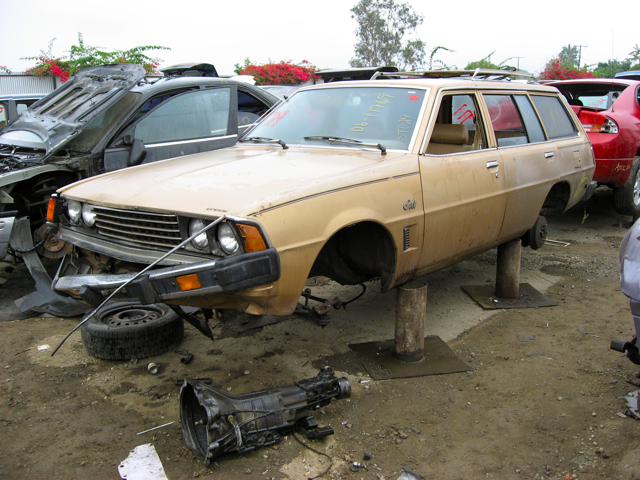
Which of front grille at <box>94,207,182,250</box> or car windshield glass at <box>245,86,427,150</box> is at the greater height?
car windshield glass at <box>245,86,427,150</box>

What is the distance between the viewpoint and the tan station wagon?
2.60m

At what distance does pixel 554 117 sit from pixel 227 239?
3.90 metres

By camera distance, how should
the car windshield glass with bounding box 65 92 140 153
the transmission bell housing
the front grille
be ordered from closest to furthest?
the transmission bell housing → the front grille → the car windshield glass with bounding box 65 92 140 153

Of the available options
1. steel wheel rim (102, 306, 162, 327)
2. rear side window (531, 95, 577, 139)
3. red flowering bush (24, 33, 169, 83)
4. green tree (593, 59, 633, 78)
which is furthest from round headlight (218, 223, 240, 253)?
green tree (593, 59, 633, 78)

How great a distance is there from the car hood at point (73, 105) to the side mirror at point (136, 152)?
412mm

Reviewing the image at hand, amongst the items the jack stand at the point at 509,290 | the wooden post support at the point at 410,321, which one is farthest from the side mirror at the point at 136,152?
the jack stand at the point at 509,290

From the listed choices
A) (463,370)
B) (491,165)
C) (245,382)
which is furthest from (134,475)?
(491,165)

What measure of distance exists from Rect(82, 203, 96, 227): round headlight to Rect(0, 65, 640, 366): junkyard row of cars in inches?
0.6

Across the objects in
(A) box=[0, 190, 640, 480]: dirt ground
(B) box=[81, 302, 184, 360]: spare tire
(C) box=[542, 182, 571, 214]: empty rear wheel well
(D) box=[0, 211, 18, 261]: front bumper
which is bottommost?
(A) box=[0, 190, 640, 480]: dirt ground

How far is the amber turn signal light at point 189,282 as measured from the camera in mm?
2516

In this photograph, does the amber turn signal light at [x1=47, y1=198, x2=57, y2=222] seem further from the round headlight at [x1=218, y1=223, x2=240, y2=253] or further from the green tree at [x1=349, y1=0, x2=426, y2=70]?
the green tree at [x1=349, y1=0, x2=426, y2=70]

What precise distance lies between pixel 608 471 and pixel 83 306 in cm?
398

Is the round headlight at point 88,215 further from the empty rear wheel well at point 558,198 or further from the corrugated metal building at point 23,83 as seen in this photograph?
the corrugated metal building at point 23,83

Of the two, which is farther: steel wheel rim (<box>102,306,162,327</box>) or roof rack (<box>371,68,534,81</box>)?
roof rack (<box>371,68,534,81</box>)
